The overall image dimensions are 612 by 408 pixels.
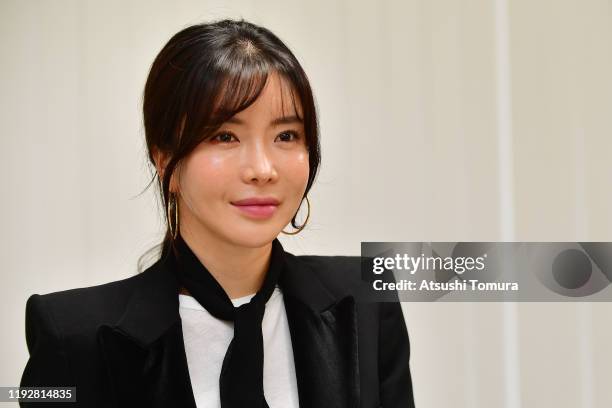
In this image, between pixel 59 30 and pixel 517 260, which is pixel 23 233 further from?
pixel 517 260

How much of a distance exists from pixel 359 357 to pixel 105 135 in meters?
0.84

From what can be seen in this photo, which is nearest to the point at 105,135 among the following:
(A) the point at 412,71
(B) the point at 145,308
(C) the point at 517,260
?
(B) the point at 145,308

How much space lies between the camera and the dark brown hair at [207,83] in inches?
49.0

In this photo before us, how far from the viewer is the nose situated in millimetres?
1262

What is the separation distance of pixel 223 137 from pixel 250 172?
0.08 m

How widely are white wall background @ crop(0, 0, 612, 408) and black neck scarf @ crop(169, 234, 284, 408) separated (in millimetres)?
485

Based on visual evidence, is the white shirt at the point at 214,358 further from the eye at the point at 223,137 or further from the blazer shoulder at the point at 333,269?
the eye at the point at 223,137

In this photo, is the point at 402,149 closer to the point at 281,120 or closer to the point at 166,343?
the point at 281,120

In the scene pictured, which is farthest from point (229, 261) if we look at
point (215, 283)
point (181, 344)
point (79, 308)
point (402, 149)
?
point (402, 149)

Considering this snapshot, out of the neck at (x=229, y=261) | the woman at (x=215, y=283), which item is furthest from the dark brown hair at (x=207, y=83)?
the neck at (x=229, y=261)

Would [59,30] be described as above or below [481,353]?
above

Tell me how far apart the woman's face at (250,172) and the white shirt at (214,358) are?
149 mm

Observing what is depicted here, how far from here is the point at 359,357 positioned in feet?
4.80

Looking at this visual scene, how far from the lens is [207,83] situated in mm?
1245
